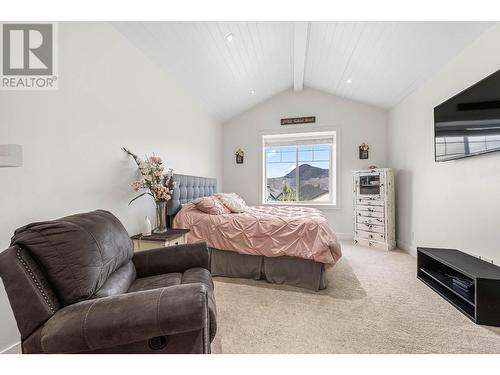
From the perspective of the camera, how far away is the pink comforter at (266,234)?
7.09ft

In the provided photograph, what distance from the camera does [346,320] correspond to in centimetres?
172

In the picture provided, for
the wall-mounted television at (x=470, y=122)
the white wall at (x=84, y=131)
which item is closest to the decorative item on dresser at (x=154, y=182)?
the white wall at (x=84, y=131)

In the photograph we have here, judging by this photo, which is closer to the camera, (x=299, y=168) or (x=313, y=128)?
(x=313, y=128)

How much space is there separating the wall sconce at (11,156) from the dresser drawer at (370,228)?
173 inches

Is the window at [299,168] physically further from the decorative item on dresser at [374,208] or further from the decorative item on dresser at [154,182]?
the decorative item on dresser at [154,182]

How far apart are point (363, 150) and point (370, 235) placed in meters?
1.63

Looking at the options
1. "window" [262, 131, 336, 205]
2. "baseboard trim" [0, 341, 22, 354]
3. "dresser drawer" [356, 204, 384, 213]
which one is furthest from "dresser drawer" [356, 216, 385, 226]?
"baseboard trim" [0, 341, 22, 354]

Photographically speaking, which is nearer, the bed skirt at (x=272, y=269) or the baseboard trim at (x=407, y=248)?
the bed skirt at (x=272, y=269)

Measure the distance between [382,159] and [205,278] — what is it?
4102mm

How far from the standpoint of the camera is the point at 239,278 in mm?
2531

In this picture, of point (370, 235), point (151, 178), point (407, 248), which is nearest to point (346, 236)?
point (370, 235)

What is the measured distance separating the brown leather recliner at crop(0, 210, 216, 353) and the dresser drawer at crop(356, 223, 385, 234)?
11.3ft

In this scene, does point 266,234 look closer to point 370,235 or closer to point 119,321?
point 119,321
